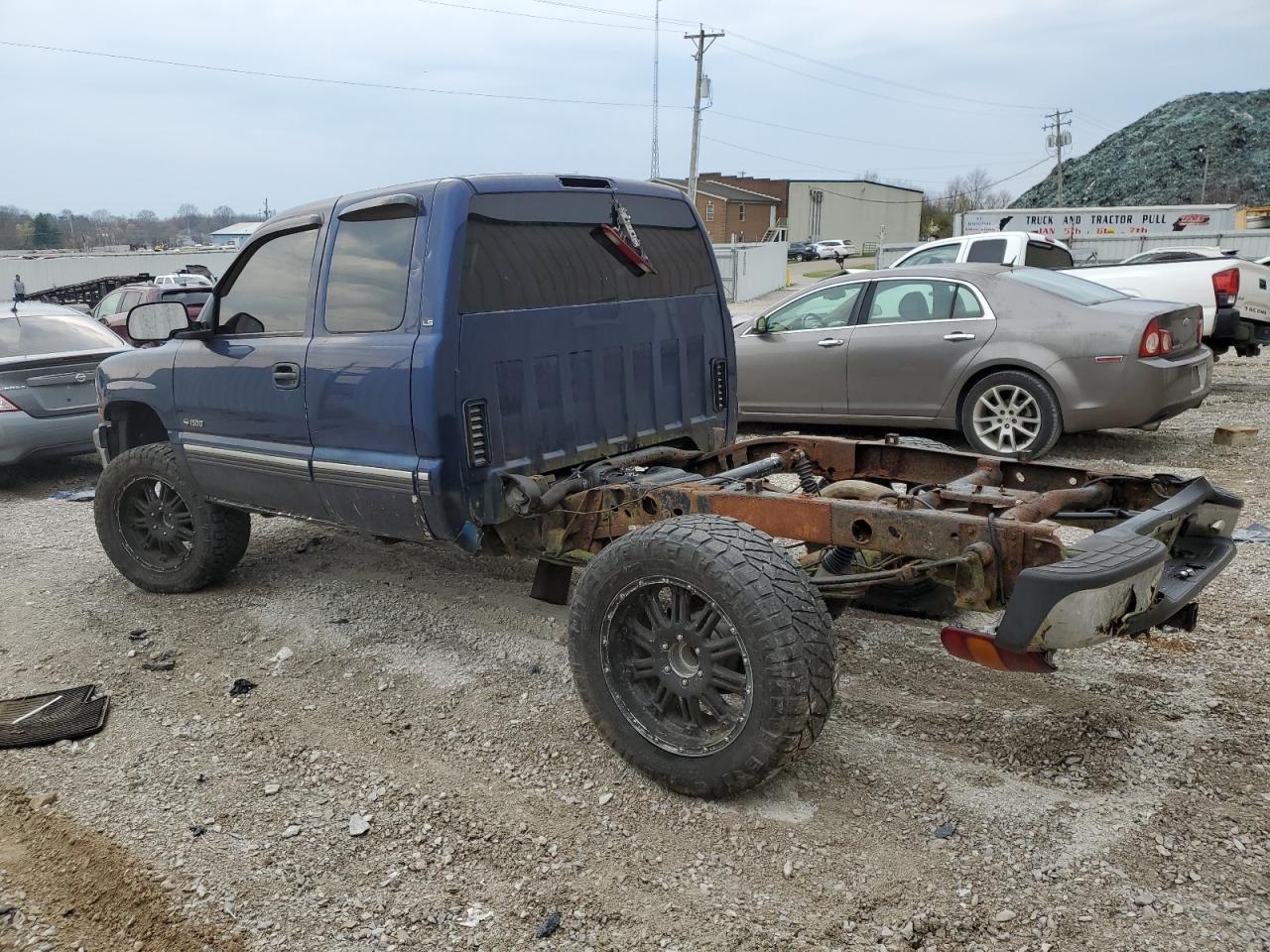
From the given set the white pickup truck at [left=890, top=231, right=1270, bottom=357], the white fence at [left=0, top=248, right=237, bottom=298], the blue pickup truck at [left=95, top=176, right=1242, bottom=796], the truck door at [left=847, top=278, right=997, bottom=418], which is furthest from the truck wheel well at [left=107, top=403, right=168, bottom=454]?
the white fence at [left=0, top=248, right=237, bottom=298]

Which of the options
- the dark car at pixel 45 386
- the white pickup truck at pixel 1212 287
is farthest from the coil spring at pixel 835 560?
the white pickup truck at pixel 1212 287

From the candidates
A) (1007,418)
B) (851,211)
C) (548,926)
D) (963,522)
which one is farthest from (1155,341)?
(851,211)

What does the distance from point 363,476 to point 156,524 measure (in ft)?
6.63

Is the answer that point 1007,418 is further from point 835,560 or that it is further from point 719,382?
point 835,560

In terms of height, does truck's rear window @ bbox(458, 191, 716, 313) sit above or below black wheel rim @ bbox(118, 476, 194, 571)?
above

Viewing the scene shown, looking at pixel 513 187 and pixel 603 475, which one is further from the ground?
pixel 513 187

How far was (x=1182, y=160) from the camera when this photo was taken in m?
63.0

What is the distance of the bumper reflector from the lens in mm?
2967

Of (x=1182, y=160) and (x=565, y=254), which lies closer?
(x=565, y=254)

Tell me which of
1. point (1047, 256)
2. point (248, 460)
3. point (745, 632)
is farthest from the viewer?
point (1047, 256)

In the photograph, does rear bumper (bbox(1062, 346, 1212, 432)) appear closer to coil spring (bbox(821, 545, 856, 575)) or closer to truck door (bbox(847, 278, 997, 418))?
truck door (bbox(847, 278, 997, 418))

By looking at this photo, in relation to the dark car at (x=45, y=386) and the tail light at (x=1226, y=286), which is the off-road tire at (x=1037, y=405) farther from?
the dark car at (x=45, y=386)

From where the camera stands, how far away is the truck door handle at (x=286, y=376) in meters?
4.45

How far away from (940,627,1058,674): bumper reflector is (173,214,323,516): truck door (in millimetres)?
2890
